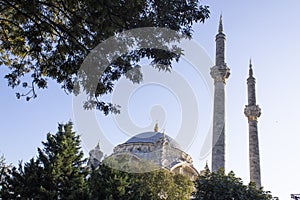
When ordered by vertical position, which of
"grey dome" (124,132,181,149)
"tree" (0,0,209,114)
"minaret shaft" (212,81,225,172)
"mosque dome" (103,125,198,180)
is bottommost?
"tree" (0,0,209,114)

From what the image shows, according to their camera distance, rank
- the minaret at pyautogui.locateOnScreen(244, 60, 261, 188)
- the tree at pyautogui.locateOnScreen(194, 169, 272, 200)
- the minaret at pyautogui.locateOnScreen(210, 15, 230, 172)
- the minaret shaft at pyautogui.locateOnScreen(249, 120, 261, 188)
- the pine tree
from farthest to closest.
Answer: the minaret at pyautogui.locateOnScreen(244, 60, 261, 188)
the minaret shaft at pyautogui.locateOnScreen(249, 120, 261, 188)
the minaret at pyautogui.locateOnScreen(210, 15, 230, 172)
the pine tree
the tree at pyautogui.locateOnScreen(194, 169, 272, 200)

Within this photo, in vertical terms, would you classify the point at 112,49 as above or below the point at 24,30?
below

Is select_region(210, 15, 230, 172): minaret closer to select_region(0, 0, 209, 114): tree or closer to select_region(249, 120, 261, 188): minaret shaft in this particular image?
select_region(249, 120, 261, 188): minaret shaft

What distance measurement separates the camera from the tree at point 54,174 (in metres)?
24.5

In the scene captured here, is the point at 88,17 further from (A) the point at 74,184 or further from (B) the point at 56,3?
(A) the point at 74,184

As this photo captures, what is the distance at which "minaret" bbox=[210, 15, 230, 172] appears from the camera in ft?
97.1

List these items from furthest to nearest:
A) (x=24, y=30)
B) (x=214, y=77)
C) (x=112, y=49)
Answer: (x=214, y=77) → (x=24, y=30) → (x=112, y=49)

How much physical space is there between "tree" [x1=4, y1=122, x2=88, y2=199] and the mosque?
15.3 feet

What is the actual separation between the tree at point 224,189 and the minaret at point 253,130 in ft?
35.8

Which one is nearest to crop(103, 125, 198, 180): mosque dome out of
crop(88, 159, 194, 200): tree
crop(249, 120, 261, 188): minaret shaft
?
crop(249, 120, 261, 188): minaret shaft

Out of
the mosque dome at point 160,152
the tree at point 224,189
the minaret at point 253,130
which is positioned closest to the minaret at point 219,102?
the tree at point 224,189

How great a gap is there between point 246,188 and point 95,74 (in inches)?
654

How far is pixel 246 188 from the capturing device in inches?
955

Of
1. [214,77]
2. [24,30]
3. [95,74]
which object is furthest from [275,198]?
[24,30]
